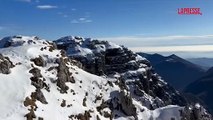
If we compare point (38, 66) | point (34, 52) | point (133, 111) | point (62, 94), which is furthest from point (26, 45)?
point (133, 111)

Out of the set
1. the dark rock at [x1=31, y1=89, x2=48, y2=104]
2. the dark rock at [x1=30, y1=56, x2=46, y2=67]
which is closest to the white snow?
the dark rock at [x1=31, y1=89, x2=48, y2=104]

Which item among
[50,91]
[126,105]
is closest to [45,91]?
[50,91]

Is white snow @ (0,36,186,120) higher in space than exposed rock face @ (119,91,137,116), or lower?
higher

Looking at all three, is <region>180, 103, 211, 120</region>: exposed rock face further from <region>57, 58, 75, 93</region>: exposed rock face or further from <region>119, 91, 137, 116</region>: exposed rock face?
<region>57, 58, 75, 93</region>: exposed rock face

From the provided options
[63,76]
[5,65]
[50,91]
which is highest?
[5,65]

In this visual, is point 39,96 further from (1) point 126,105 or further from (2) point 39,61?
(1) point 126,105

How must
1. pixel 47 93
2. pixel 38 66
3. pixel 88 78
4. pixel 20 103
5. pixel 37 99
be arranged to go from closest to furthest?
pixel 20 103 → pixel 37 99 → pixel 47 93 → pixel 38 66 → pixel 88 78

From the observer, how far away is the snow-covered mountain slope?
102062mm

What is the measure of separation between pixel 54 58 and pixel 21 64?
67.5ft

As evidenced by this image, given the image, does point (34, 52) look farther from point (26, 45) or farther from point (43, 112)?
point (43, 112)

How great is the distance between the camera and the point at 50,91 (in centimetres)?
12156

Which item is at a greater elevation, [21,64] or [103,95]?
[21,64]

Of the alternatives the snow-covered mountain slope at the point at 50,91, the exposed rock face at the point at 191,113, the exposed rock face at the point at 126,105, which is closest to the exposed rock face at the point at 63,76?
the snow-covered mountain slope at the point at 50,91

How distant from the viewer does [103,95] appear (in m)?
157
